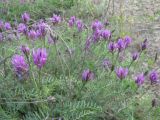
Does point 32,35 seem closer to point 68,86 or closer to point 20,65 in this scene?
point 68,86

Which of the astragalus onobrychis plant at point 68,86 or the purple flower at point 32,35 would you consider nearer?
the astragalus onobrychis plant at point 68,86

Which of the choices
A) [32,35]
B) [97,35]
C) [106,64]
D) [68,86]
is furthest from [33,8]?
[68,86]

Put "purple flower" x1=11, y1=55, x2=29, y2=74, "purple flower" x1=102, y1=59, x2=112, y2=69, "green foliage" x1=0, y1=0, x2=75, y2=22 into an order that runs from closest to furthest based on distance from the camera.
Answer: "purple flower" x1=11, y1=55, x2=29, y2=74 → "purple flower" x1=102, y1=59, x2=112, y2=69 → "green foliage" x1=0, y1=0, x2=75, y2=22

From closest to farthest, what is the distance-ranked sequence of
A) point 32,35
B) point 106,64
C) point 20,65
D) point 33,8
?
point 20,65 < point 106,64 < point 32,35 < point 33,8

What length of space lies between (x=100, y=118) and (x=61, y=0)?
2616 mm

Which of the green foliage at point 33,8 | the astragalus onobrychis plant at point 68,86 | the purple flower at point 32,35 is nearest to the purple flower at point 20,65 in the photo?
the astragalus onobrychis plant at point 68,86

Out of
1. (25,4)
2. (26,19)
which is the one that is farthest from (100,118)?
(25,4)

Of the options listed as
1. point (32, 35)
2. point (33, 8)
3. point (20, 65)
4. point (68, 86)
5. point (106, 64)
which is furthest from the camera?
point (33, 8)

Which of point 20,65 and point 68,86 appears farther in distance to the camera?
point 68,86

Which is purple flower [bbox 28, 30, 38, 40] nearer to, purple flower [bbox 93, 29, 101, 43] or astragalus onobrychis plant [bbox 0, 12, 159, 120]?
astragalus onobrychis plant [bbox 0, 12, 159, 120]

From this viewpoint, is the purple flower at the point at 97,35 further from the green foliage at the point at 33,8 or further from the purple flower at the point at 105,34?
the green foliage at the point at 33,8

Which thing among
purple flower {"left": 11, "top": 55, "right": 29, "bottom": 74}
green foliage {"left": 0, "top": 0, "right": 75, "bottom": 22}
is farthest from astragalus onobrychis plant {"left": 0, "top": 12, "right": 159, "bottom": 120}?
green foliage {"left": 0, "top": 0, "right": 75, "bottom": 22}

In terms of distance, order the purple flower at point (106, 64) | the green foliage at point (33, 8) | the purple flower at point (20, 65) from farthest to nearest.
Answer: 1. the green foliage at point (33, 8)
2. the purple flower at point (106, 64)
3. the purple flower at point (20, 65)

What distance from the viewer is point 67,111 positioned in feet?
6.68
